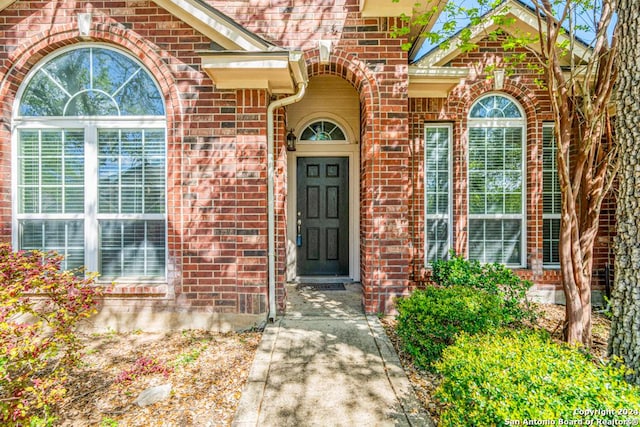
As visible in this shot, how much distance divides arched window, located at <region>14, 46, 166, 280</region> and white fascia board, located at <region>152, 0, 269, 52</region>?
35.6 inches

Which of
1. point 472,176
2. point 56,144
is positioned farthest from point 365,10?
point 56,144

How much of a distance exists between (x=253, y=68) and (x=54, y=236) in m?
3.39

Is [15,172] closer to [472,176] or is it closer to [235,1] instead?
[235,1]

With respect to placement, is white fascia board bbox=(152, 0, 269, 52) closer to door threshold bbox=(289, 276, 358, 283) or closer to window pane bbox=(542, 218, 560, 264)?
door threshold bbox=(289, 276, 358, 283)

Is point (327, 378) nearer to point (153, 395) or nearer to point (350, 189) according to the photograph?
point (153, 395)

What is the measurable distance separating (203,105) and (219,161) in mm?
743

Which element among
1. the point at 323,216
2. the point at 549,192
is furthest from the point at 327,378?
the point at 549,192

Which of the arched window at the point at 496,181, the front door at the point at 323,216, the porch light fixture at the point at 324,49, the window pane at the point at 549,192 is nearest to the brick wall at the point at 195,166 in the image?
the porch light fixture at the point at 324,49

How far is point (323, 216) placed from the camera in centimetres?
636

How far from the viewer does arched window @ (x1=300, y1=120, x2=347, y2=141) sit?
20.5 feet

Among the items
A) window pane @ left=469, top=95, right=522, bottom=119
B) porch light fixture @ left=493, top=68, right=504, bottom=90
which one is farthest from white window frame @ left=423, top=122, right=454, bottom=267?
porch light fixture @ left=493, top=68, right=504, bottom=90

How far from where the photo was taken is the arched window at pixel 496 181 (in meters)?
5.32

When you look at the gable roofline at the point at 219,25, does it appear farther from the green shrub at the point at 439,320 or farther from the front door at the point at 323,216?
the green shrub at the point at 439,320

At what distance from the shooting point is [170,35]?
13.7ft
